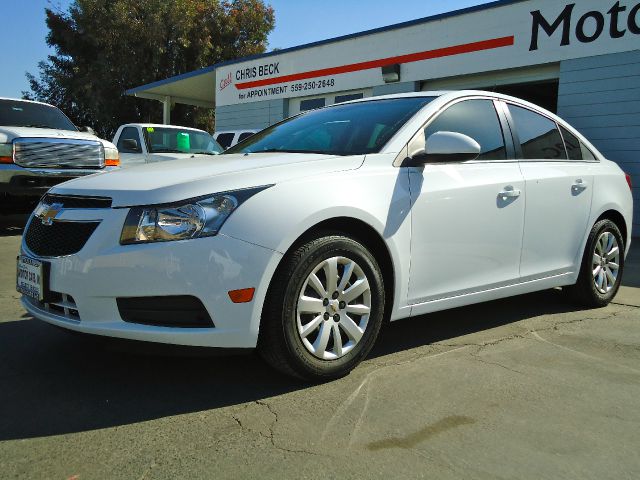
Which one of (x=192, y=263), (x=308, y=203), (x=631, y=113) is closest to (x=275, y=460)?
(x=192, y=263)

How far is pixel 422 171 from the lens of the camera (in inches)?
134

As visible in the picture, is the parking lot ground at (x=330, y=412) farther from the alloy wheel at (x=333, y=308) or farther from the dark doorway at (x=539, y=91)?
the dark doorway at (x=539, y=91)

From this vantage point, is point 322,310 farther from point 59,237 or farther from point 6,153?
point 6,153

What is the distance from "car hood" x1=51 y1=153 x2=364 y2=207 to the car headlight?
0.14 ft

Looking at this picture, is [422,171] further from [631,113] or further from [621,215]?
[631,113]

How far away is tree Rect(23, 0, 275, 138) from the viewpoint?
27125 millimetres

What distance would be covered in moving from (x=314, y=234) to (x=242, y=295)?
0.50m

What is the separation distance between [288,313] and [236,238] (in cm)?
44

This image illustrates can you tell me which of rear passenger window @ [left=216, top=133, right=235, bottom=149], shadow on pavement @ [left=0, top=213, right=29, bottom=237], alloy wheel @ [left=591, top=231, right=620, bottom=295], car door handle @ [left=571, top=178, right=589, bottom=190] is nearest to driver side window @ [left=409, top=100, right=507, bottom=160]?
car door handle @ [left=571, top=178, right=589, bottom=190]

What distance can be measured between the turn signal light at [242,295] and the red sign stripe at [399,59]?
1034cm

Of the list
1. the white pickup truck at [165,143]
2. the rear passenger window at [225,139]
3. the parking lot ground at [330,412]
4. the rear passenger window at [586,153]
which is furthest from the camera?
the rear passenger window at [225,139]

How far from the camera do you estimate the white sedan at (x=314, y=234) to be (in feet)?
8.72

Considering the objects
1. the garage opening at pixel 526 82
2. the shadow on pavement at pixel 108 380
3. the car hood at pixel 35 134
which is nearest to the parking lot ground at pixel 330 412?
the shadow on pavement at pixel 108 380

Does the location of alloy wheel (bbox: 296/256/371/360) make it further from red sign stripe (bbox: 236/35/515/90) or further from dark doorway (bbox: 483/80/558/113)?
red sign stripe (bbox: 236/35/515/90)
